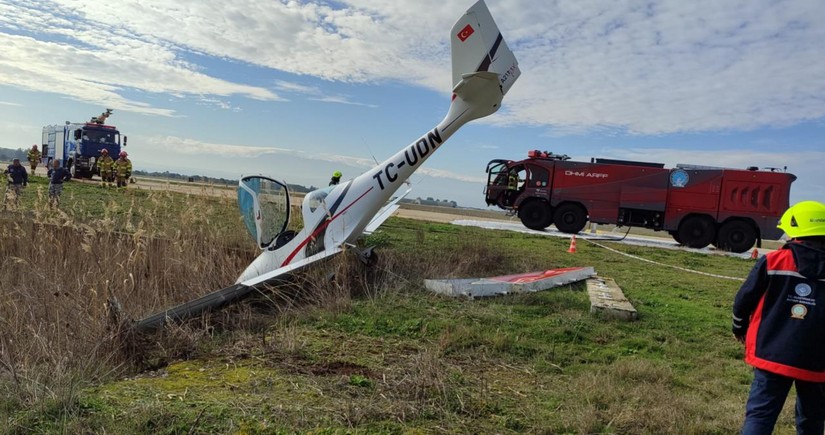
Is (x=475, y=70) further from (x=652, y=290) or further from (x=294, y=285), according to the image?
(x=652, y=290)

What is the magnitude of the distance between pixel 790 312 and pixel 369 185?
18.4ft

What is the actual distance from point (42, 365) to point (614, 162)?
59.4 feet

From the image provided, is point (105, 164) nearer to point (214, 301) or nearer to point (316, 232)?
point (316, 232)

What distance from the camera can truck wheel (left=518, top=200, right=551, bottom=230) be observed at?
19703mm

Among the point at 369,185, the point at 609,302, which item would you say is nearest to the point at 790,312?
the point at 609,302

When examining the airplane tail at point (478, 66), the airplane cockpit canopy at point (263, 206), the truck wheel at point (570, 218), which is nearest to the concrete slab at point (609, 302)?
the airplane tail at point (478, 66)

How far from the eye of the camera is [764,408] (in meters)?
3.12

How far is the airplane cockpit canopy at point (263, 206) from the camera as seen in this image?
7.61m

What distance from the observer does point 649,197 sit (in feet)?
61.1

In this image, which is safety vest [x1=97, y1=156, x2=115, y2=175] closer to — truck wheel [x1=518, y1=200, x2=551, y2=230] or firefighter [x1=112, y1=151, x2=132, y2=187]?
firefighter [x1=112, y1=151, x2=132, y2=187]

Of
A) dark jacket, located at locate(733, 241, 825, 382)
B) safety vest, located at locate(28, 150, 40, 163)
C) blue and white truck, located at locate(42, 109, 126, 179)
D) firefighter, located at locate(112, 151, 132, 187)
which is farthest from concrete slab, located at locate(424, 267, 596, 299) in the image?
safety vest, located at locate(28, 150, 40, 163)

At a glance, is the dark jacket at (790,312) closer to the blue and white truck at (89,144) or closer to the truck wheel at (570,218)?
the truck wheel at (570,218)

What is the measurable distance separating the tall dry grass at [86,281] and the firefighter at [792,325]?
3.98 m

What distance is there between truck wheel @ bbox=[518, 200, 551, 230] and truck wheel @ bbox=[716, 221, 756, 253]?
5.48 m
